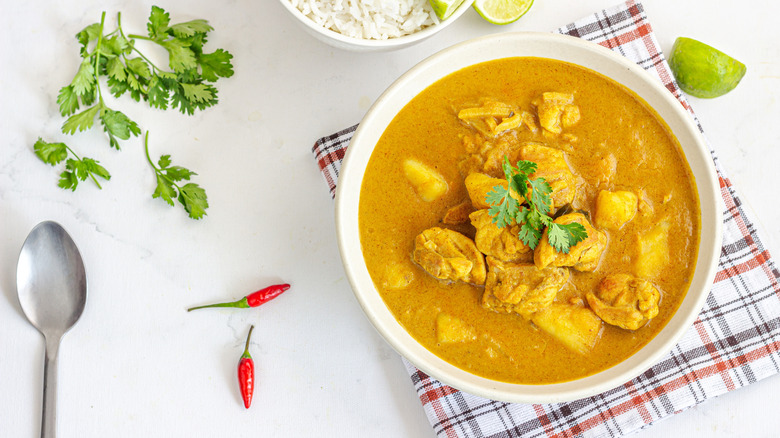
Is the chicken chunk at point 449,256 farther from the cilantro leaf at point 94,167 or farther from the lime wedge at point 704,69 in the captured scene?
the cilantro leaf at point 94,167

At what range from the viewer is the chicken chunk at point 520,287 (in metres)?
2.78

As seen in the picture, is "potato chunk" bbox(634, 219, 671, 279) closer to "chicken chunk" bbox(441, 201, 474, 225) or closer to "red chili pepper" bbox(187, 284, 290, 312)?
"chicken chunk" bbox(441, 201, 474, 225)

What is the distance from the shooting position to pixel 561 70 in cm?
298

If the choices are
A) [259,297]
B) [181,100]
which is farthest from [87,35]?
[259,297]

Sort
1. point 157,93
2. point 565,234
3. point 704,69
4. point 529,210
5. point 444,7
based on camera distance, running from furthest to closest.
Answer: point 157,93 → point 704,69 → point 444,7 → point 529,210 → point 565,234

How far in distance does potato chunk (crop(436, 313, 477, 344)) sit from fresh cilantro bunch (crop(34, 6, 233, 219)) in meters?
1.51

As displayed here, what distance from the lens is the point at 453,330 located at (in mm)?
2898

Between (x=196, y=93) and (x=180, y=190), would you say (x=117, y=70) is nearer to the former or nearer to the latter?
(x=196, y=93)

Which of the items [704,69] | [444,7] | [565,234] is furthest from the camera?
[704,69]

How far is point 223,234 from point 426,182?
4.34 ft

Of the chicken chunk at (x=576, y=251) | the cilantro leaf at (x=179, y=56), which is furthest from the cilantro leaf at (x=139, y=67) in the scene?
the chicken chunk at (x=576, y=251)

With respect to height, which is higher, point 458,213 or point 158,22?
point 158,22

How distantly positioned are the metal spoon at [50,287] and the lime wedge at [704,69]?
3498 mm

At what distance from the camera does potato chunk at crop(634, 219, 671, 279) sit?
2.87 m
